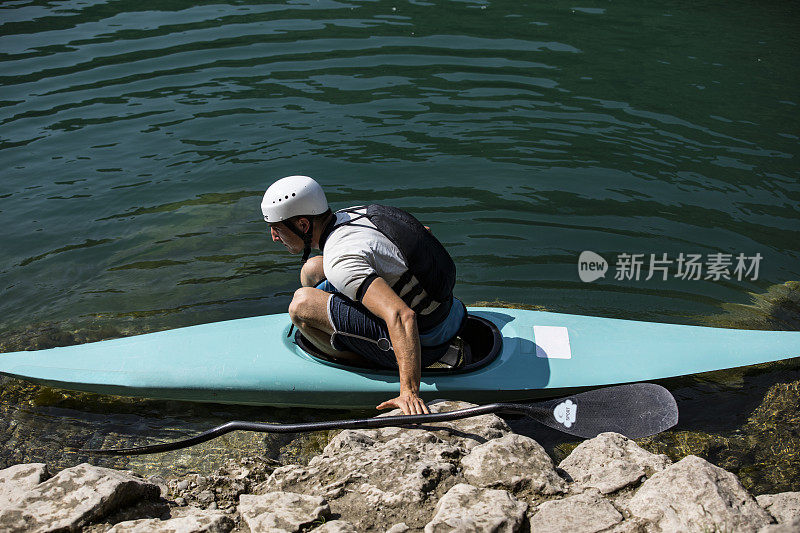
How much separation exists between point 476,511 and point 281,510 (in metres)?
0.68

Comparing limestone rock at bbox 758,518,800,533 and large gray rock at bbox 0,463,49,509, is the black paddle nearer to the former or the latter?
large gray rock at bbox 0,463,49,509

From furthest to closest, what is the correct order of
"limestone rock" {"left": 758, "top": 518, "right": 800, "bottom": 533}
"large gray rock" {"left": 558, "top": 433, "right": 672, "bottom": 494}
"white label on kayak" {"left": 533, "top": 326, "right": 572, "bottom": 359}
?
"white label on kayak" {"left": 533, "top": 326, "right": 572, "bottom": 359}
"large gray rock" {"left": 558, "top": 433, "right": 672, "bottom": 494}
"limestone rock" {"left": 758, "top": 518, "right": 800, "bottom": 533}

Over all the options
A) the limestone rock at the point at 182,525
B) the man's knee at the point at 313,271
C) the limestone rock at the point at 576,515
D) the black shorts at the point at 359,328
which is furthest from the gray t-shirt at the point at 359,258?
the limestone rock at the point at 576,515

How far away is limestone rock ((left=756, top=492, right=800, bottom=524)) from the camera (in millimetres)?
2420

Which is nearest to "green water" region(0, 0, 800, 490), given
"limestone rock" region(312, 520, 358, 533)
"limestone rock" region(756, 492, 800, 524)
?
"limestone rock" region(312, 520, 358, 533)

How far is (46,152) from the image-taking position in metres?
7.14

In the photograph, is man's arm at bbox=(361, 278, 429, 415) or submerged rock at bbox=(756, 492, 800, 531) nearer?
submerged rock at bbox=(756, 492, 800, 531)

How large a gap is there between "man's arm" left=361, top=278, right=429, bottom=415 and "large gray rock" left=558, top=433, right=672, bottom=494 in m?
0.69

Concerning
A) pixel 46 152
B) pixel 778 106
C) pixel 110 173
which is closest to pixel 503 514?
pixel 110 173

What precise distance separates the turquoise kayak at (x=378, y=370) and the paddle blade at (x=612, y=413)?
0.37m

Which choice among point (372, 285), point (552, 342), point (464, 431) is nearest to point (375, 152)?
point (552, 342)

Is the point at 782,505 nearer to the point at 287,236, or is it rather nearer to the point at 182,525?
the point at 182,525

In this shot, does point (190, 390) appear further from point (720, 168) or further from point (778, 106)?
point (778, 106)

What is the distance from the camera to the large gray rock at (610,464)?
2689 mm
